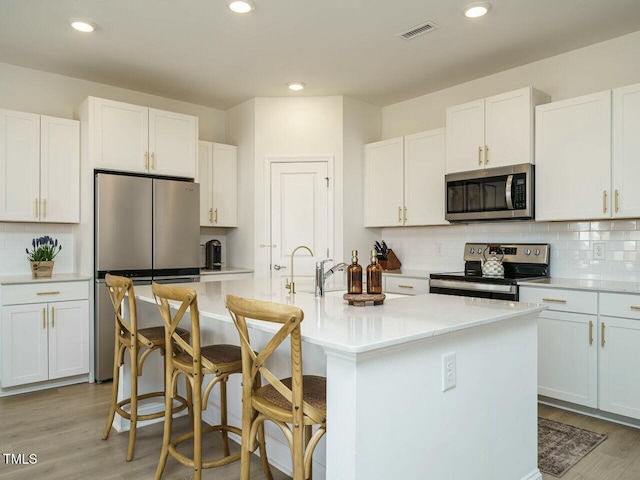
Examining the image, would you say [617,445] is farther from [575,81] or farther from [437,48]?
[437,48]

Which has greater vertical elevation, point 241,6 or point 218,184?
point 241,6

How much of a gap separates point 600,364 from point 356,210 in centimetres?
268

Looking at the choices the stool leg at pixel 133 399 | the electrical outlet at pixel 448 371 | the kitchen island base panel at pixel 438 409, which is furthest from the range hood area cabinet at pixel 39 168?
the electrical outlet at pixel 448 371

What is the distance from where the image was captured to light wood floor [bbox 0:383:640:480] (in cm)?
234

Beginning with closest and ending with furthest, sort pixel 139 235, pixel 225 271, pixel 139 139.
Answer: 1. pixel 139 235
2. pixel 139 139
3. pixel 225 271

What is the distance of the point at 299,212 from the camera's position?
16.0ft

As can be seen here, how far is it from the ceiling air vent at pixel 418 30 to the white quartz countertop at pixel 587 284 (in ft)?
6.49

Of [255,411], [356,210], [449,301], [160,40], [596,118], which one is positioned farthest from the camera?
[356,210]

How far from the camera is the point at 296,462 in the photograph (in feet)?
4.87

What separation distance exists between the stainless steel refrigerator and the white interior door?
2.79ft

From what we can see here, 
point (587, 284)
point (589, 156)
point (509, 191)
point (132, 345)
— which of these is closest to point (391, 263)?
point (509, 191)

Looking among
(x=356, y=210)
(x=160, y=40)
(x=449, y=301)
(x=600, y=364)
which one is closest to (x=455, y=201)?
(x=356, y=210)

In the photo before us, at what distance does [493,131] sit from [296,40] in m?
1.77

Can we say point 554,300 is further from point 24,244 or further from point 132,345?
point 24,244
